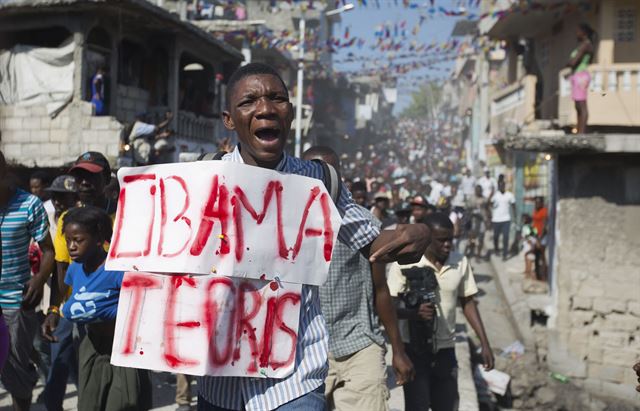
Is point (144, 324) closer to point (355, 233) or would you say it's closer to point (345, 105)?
point (355, 233)

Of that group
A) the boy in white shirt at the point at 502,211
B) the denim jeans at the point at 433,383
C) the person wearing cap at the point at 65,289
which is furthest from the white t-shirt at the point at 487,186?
the person wearing cap at the point at 65,289

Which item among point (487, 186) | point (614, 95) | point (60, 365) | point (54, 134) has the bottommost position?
point (60, 365)

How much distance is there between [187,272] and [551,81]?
58.6ft

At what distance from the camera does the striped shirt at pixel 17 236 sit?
4550 mm

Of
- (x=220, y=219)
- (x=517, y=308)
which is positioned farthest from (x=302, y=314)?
(x=517, y=308)

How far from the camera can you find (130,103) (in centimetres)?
1530

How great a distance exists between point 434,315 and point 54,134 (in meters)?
10.8

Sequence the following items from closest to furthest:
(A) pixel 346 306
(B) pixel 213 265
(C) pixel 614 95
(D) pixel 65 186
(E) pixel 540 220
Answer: (B) pixel 213 265, (A) pixel 346 306, (D) pixel 65 186, (C) pixel 614 95, (E) pixel 540 220

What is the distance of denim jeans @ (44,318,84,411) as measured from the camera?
4.91 m

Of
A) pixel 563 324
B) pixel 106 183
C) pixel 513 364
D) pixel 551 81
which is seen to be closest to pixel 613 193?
pixel 563 324

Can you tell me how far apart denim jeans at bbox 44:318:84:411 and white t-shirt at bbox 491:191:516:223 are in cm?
1271

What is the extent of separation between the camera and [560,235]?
1294 cm

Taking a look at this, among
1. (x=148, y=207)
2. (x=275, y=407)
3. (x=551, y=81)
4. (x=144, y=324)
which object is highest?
(x=551, y=81)

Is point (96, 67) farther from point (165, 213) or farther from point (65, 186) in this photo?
point (165, 213)
